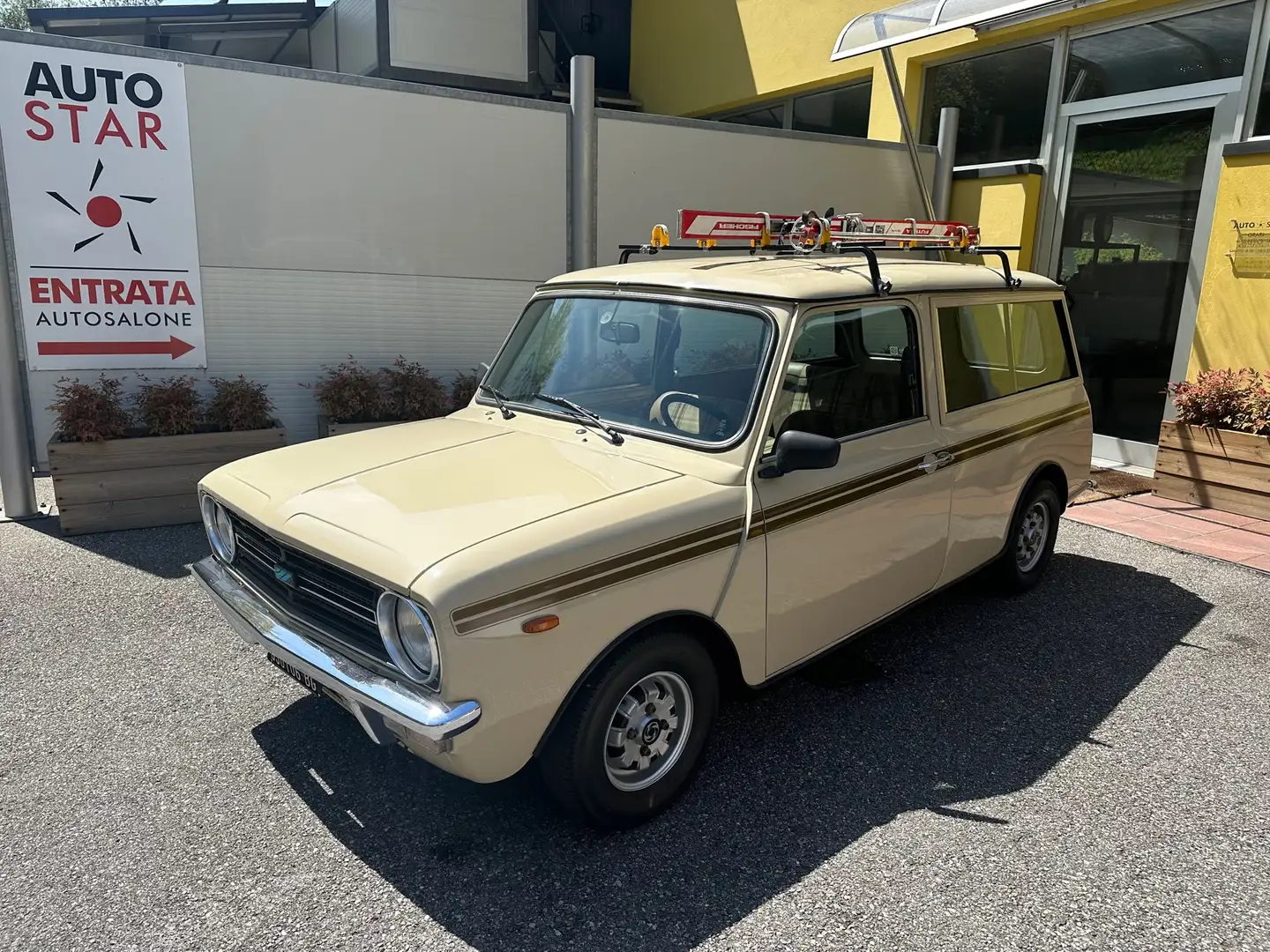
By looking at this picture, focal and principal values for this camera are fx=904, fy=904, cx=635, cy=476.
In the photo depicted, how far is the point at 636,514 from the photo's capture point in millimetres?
3047

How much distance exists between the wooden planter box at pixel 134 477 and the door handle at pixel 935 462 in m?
5.04

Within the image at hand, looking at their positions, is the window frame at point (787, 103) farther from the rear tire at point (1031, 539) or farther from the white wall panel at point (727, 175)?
the rear tire at point (1031, 539)

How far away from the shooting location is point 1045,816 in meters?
3.35

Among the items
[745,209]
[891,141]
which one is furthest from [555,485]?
[891,141]

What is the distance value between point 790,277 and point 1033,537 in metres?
2.70

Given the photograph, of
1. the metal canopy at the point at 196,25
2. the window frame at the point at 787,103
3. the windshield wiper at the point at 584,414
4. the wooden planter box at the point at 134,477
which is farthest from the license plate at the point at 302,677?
the metal canopy at the point at 196,25

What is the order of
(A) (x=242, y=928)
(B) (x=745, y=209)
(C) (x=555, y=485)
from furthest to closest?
1. (B) (x=745, y=209)
2. (C) (x=555, y=485)
3. (A) (x=242, y=928)

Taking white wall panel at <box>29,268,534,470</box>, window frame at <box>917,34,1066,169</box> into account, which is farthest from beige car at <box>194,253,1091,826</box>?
window frame at <box>917,34,1066,169</box>

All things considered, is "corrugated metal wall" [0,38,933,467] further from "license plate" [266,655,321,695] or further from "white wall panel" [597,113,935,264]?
"license plate" [266,655,321,695]

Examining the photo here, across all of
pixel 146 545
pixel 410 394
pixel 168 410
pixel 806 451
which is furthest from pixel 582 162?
pixel 806 451

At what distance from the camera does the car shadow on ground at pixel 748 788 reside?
2.89 m

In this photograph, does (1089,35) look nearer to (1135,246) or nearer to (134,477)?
(1135,246)

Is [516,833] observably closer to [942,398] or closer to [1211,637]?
[942,398]

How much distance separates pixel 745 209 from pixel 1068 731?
679 cm
